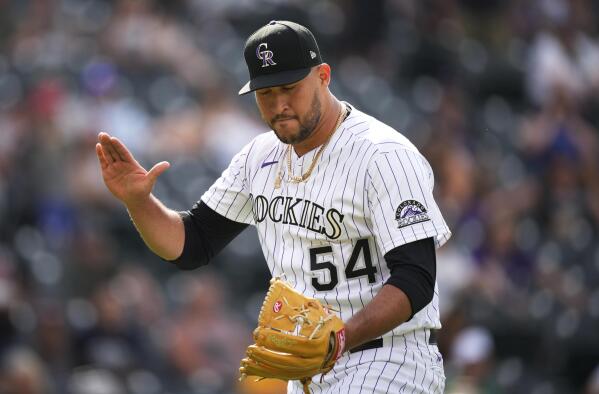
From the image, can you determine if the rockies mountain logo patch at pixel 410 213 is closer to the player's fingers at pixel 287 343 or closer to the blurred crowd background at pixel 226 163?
the player's fingers at pixel 287 343

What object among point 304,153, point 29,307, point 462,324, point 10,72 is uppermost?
point 10,72

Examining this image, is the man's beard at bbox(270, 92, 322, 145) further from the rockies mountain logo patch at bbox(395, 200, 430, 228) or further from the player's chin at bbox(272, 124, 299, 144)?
the rockies mountain logo patch at bbox(395, 200, 430, 228)

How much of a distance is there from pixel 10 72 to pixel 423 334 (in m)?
6.43

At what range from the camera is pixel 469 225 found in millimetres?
9438

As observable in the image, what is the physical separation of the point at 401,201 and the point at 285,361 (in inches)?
23.8

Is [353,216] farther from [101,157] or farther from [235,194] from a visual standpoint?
[101,157]

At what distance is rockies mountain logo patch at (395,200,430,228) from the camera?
3568 mm

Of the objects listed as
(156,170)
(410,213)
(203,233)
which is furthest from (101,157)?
(410,213)

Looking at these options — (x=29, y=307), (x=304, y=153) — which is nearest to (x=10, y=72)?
(x=29, y=307)

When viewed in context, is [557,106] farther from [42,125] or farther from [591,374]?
[42,125]

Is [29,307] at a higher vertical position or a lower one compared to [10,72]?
lower

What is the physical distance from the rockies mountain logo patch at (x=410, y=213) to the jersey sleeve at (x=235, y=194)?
0.76 meters

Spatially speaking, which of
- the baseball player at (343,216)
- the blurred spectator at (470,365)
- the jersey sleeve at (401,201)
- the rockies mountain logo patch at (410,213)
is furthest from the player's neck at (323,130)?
the blurred spectator at (470,365)

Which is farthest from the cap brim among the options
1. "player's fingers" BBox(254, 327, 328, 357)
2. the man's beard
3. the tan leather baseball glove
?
"player's fingers" BBox(254, 327, 328, 357)
